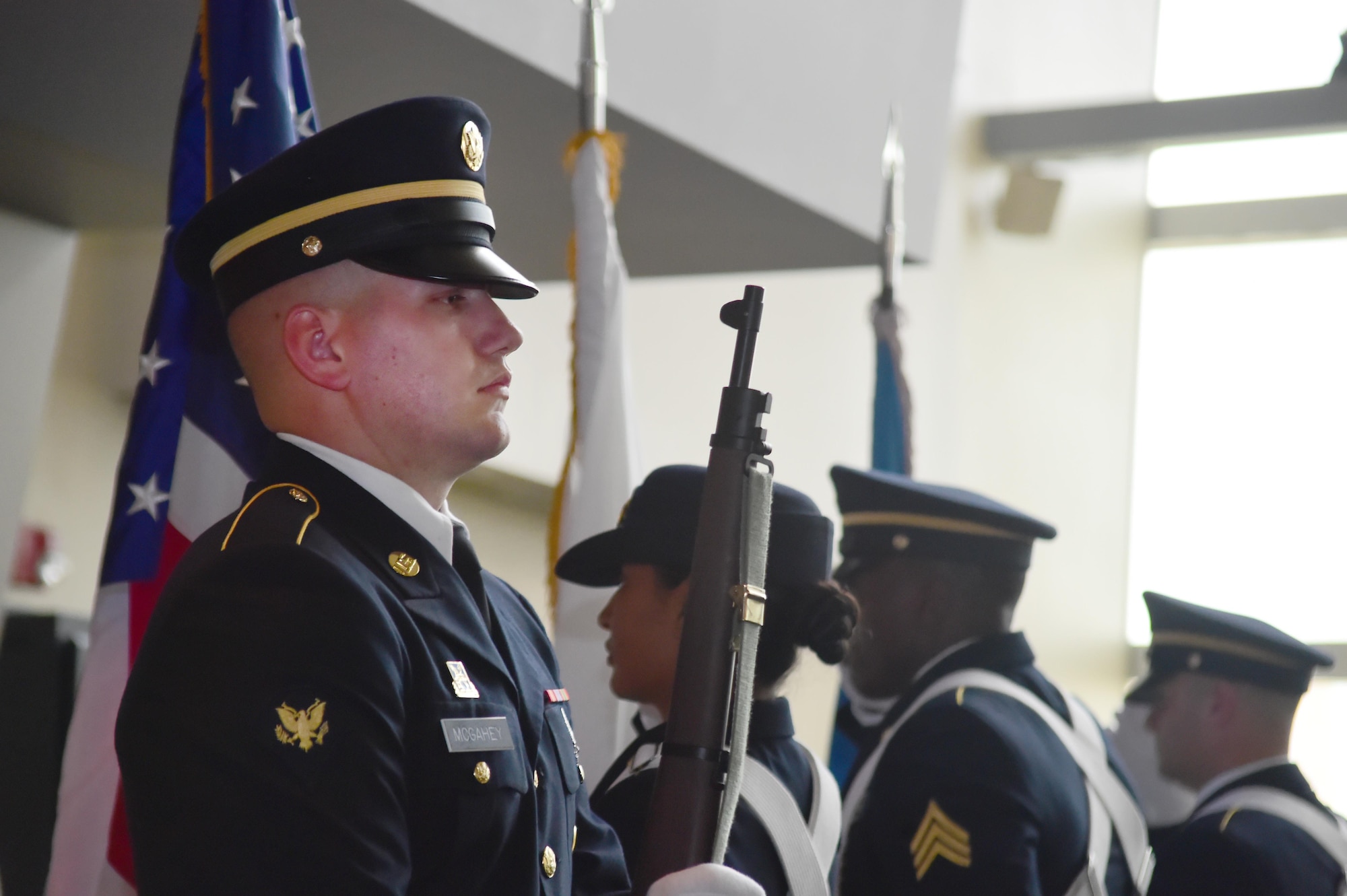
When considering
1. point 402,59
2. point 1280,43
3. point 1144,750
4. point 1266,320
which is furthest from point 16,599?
point 1280,43

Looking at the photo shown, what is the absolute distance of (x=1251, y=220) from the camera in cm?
751

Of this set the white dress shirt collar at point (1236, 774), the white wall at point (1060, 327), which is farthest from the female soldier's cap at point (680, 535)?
the white wall at point (1060, 327)

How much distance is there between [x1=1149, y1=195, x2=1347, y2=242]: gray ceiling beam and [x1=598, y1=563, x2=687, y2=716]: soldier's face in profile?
6132 mm

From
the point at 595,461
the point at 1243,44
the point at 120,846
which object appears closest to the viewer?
the point at 120,846

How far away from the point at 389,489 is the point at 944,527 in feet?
4.85

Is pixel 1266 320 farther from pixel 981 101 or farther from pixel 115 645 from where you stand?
pixel 115 645

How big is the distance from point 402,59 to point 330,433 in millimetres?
886

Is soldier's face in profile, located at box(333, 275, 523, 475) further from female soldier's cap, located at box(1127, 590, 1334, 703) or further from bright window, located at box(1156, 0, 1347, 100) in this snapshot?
bright window, located at box(1156, 0, 1347, 100)

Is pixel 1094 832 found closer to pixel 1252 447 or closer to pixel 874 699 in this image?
pixel 874 699

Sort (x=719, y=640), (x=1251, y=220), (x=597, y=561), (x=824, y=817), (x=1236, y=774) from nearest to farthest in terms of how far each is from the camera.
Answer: (x=719, y=640), (x=824, y=817), (x=597, y=561), (x=1236, y=774), (x=1251, y=220)

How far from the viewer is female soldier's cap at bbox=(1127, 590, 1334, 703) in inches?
127

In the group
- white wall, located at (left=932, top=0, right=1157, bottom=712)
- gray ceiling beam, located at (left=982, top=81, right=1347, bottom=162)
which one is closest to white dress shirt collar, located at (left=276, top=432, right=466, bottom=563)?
gray ceiling beam, located at (left=982, top=81, right=1347, bottom=162)

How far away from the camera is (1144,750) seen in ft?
11.8

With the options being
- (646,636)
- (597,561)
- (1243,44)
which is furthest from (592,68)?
(1243,44)
